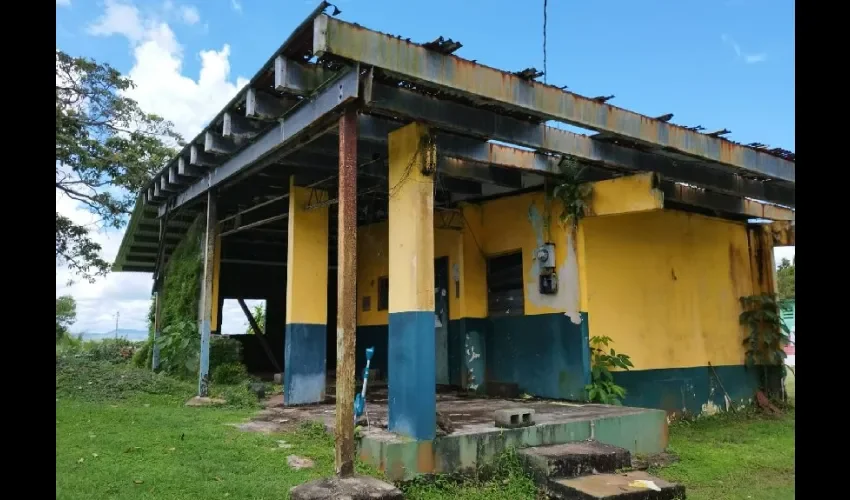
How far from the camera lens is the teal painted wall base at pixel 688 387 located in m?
9.45

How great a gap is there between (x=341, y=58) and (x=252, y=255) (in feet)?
34.9

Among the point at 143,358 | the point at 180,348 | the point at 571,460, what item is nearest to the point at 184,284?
the point at 180,348

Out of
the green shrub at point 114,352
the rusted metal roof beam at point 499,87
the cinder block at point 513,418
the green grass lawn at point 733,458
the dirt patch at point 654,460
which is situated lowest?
the green grass lawn at point 733,458

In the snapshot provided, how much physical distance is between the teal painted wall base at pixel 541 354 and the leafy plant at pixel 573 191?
57.6 inches

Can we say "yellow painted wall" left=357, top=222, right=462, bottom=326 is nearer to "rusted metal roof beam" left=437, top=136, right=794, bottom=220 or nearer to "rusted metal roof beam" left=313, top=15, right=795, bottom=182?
"rusted metal roof beam" left=437, top=136, right=794, bottom=220

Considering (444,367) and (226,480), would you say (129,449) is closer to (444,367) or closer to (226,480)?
(226,480)

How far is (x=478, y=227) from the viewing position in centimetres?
1048

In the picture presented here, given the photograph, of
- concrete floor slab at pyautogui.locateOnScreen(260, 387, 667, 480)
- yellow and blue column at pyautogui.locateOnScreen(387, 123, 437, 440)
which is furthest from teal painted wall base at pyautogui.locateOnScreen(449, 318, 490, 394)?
yellow and blue column at pyautogui.locateOnScreen(387, 123, 437, 440)

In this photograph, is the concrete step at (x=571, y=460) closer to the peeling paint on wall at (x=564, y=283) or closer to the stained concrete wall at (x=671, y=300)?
the peeling paint on wall at (x=564, y=283)

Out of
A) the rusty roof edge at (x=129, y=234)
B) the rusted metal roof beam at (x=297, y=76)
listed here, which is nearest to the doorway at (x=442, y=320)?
the rusted metal roof beam at (x=297, y=76)

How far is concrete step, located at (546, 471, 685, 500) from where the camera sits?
508 cm

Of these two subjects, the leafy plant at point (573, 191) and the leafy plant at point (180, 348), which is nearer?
the leafy plant at point (573, 191)
